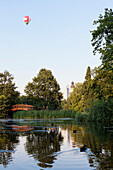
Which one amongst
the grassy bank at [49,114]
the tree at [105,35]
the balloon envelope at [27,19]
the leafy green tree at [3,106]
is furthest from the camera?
the leafy green tree at [3,106]

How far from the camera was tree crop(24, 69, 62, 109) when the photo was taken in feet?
274

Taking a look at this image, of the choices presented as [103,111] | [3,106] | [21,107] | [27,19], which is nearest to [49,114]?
[21,107]

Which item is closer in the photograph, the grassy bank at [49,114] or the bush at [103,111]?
the bush at [103,111]

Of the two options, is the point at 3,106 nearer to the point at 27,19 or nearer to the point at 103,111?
the point at 27,19

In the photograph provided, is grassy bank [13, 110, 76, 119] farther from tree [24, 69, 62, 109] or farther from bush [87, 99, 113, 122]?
bush [87, 99, 113, 122]

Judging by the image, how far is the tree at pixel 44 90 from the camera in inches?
3285

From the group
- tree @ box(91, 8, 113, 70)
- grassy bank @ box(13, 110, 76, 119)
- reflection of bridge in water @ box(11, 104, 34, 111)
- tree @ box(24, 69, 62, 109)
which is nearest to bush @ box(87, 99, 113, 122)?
tree @ box(91, 8, 113, 70)

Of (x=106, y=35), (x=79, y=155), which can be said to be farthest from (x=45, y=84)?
(x=79, y=155)

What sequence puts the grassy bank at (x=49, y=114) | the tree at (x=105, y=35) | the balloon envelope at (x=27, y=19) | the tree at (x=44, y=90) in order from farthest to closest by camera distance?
the tree at (x=44, y=90)
the grassy bank at (x=49, y=114)
the balloon envelope at (x=27, y=19)
the tree at (x=105, y=35)

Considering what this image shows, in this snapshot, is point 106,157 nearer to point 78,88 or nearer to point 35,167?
point 35,167

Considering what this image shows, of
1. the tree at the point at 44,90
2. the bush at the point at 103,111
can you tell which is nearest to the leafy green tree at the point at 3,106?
the tree at the point at 44,90

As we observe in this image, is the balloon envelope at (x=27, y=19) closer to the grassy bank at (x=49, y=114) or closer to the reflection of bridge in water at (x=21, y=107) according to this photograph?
the grassy bank at (x=49, y=114)

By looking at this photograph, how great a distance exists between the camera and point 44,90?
280 feet

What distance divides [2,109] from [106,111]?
142 feet
